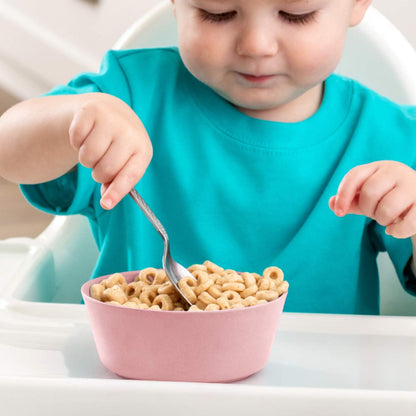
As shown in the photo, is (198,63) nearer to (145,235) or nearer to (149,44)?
(145,235)

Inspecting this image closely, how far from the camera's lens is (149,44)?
3.21 feet

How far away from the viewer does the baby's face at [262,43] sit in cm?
59

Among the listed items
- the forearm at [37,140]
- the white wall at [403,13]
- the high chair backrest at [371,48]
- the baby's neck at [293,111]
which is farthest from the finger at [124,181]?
the white wall at [403,13]

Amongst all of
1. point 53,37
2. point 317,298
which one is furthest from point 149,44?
point 53,37

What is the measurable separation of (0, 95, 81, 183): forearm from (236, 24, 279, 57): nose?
15 centimetres

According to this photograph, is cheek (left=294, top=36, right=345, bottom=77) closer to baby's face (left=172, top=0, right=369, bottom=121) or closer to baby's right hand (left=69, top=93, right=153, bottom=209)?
baby's face (left=172, top=0, right=369, bottom=121)

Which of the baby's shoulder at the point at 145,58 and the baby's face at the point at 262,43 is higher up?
the baby's face at the point at 262,43

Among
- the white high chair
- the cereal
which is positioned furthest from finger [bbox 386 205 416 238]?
the white high chair

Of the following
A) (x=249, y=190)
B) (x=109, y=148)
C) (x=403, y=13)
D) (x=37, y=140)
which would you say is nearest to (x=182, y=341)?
(x=109, y=148)

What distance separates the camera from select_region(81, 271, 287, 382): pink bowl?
1.33 feet

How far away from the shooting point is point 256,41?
59 centimetres

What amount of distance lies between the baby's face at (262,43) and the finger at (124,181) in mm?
184

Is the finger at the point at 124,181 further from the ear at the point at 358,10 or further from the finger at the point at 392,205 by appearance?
the ear at the point at 358,10

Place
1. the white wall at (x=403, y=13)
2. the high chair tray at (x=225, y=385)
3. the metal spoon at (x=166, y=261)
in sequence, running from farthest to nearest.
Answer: the white wall at (x=403, y=13) < the metal spoon at (x=166, y=261) < the high chair tray at (x=225, y=385)
